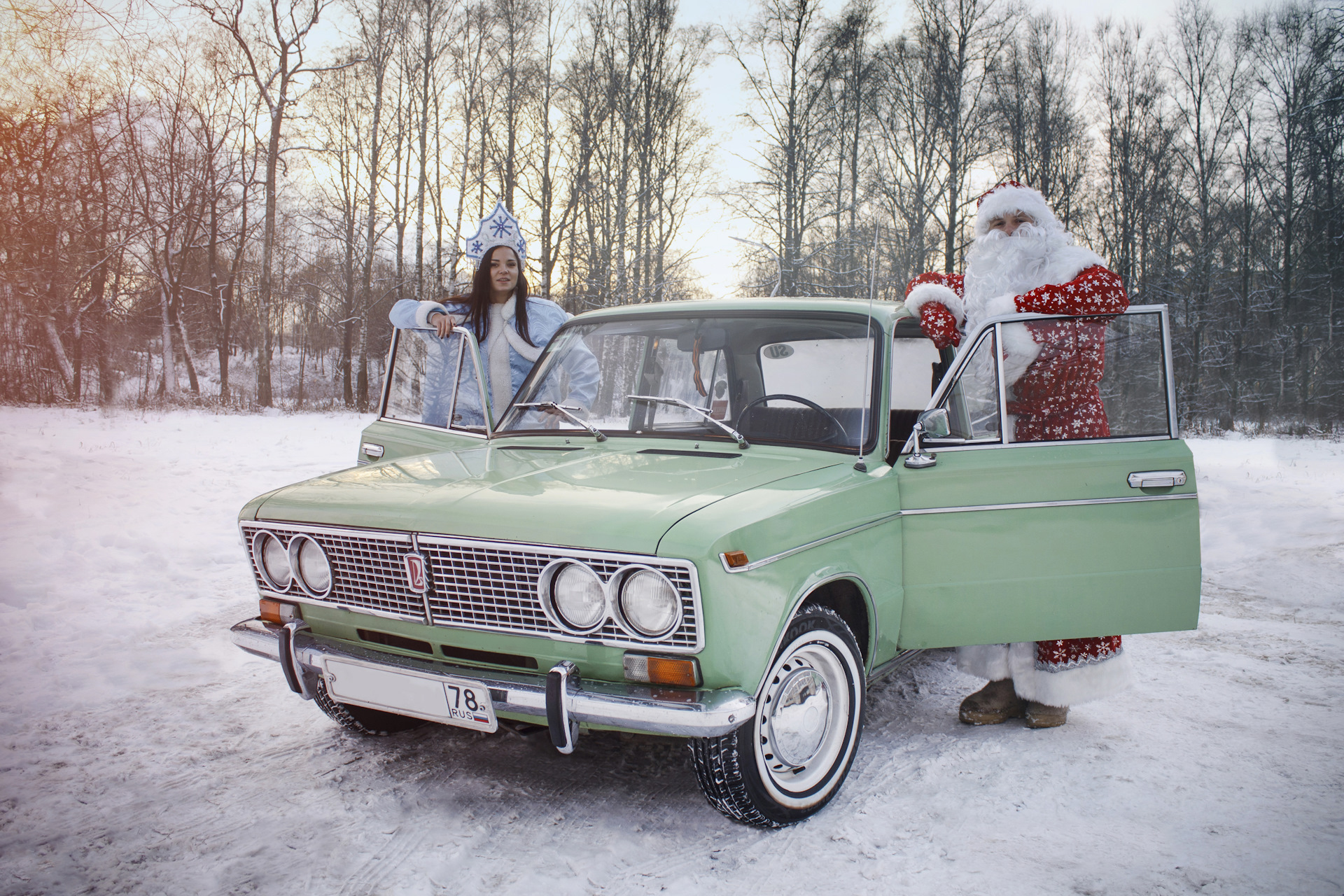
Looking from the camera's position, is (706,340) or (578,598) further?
(706,340)

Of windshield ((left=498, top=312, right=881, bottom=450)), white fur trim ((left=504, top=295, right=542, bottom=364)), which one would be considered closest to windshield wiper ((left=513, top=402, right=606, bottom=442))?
windshield ((left=498, top=312, right=881, bottom=450))

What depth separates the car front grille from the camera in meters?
2.30

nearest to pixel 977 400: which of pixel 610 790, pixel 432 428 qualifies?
pixel 610 790

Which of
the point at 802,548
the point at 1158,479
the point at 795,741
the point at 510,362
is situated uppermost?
the point at 510,362

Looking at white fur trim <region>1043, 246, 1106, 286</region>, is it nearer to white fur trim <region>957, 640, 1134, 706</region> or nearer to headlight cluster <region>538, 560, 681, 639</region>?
white fur trim <region>957, 640, 1134, 706</region>

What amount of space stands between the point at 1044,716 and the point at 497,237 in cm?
381

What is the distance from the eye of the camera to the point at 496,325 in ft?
15.2

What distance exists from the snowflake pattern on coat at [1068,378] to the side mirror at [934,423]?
0.43m

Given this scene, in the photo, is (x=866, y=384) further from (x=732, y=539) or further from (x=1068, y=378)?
(x=732, y=539)

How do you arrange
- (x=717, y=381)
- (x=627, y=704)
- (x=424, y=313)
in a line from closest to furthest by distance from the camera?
(x=627, y=704) < (x=717, y=381) < (x=424, y=313)

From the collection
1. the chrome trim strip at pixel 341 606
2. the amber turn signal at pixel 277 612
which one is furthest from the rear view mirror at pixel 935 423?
the amber turn signal at pixel 277 612

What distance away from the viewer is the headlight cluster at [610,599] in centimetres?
230

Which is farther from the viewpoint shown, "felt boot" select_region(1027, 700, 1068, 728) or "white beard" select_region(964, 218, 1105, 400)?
"felt boot" select_region(1027, 700, 1068, 728)

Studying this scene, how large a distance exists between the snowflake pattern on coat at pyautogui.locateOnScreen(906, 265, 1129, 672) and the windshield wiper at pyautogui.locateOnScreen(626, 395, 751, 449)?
1.10 m
